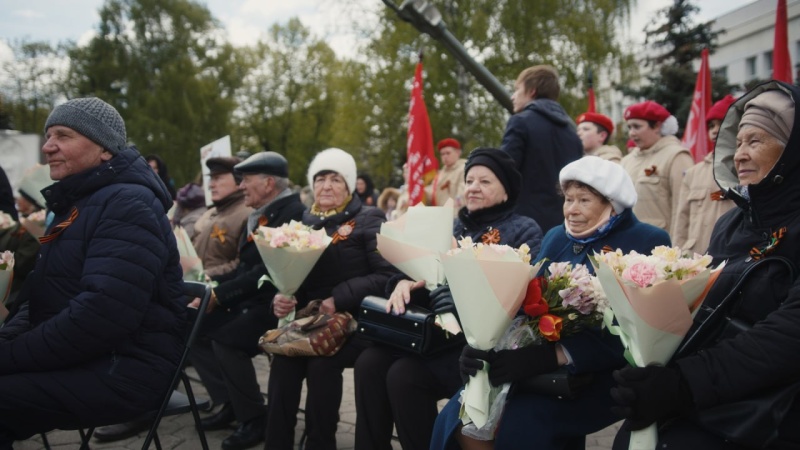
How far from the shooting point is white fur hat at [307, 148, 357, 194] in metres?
4.55

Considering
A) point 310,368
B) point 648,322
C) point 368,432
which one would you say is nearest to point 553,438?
point 648,322

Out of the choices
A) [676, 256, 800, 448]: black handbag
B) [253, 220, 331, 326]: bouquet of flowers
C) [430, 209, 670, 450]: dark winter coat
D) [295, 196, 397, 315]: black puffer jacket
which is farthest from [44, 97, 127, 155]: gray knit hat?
[676, 256, 800, 448]: black handbag

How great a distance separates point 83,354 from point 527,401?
6.17 feet

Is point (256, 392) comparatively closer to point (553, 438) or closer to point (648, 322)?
point (553, 438)

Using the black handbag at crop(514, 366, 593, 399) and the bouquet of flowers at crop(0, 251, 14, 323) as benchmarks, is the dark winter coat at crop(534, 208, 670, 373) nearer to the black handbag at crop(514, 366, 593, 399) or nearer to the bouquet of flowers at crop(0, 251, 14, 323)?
the black handbag at crop(514, 366, 593, 399)

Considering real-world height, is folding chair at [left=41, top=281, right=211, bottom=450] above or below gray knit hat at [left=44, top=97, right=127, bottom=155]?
below

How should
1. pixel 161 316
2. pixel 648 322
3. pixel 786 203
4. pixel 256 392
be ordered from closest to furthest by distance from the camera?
pixel 648 322 < pixel 786 203 < pixel 161 316 < pixel 256 392

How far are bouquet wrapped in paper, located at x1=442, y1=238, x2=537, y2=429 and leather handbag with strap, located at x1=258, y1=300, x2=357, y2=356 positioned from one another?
4.50ft

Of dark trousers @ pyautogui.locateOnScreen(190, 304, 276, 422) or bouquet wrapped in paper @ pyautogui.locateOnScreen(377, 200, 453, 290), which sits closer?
bouquet wrapped in paper @ pyautogui.locateOnScreen(377, 200, 453, 290)

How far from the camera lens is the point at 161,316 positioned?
3131 mm

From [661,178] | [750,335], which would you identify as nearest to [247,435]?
[750,335]

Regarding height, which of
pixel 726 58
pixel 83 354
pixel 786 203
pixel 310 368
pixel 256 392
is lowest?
pixel 256 392

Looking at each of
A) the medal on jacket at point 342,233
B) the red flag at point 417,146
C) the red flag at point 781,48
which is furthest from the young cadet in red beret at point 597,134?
the medal on jacket at point 342,233

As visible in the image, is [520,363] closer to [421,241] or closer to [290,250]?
[421,241]
